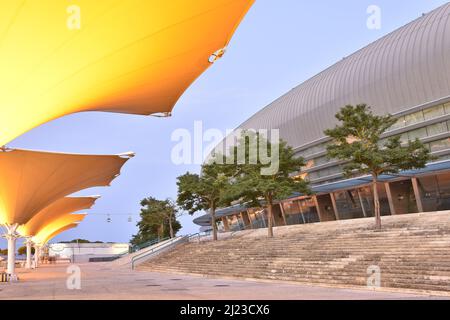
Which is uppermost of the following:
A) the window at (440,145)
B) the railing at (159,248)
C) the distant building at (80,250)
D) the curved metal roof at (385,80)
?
the curved metal roof at (385,80)

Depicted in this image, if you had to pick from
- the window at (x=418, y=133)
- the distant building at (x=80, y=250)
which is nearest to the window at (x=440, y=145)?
the window at (x=418, y=133)

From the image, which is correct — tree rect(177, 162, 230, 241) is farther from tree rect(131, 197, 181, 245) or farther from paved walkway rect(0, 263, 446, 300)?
paved walkway rect(0, 263, 446, 300)

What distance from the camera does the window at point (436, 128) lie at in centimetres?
3466

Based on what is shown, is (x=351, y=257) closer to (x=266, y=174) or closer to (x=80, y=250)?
(x=266, y=174)

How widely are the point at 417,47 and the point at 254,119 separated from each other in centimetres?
3021

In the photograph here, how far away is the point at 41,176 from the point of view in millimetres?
19844

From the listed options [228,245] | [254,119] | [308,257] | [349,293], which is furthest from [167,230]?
[349,293]

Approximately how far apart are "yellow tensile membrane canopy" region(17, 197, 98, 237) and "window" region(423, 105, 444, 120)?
29.8m

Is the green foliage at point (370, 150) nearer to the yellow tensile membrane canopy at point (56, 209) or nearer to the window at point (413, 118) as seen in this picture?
the window at point (413, 118)

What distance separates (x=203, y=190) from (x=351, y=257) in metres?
25.1

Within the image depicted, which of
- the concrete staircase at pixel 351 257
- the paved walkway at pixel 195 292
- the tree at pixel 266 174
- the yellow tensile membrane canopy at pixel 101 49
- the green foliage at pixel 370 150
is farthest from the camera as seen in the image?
the tree at pixel 266 174

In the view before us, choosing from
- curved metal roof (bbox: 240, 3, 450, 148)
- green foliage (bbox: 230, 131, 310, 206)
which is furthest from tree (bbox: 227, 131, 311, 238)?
curved metal roof (bbox: 240, 3, 450, 148)

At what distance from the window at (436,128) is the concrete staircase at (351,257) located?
10.8 meters

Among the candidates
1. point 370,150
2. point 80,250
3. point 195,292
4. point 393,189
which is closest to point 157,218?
point 80,250
